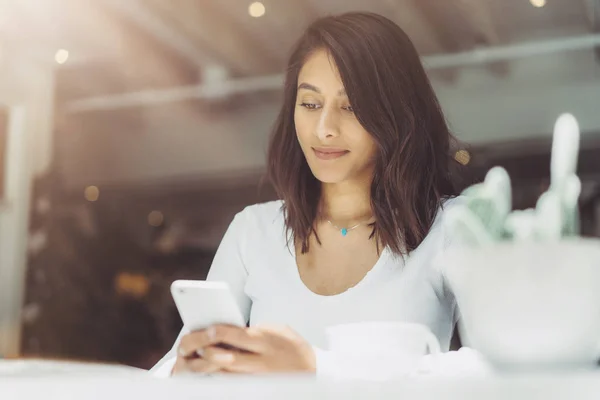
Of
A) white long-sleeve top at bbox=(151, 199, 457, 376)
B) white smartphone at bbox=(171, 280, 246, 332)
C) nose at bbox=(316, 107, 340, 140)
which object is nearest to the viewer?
white smartphone at bbox=(171, 280, 246, 332)

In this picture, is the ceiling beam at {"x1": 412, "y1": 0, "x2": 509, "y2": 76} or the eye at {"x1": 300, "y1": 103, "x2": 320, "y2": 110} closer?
the eye at {"x1": 300, "y1": 103, "x2": 320, "y2": 110}

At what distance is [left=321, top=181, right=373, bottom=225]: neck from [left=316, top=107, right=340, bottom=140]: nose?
127 mm

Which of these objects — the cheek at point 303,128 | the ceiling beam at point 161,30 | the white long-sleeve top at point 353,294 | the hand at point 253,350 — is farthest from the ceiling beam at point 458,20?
the hand at point 253,350

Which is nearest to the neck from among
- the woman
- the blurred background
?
the woman

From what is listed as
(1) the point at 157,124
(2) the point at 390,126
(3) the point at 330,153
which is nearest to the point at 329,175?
(3) the point at 330,153

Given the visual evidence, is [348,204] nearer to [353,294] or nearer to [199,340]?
[353,294]

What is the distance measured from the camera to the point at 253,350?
2.15ft

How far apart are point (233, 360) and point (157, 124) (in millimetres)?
3002

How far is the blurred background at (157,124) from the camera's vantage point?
2.17m

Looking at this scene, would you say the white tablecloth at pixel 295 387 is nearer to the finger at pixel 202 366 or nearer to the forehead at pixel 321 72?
the finger at pixel 202 366

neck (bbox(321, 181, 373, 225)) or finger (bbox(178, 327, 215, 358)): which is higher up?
neck (bbox(321, 181, 373, 225))

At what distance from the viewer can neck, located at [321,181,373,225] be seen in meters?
1.33

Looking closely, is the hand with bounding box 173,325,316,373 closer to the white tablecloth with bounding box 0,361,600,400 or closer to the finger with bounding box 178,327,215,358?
the finger with bounding box 178,327,215,358

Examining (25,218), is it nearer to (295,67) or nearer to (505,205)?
(295,67)
